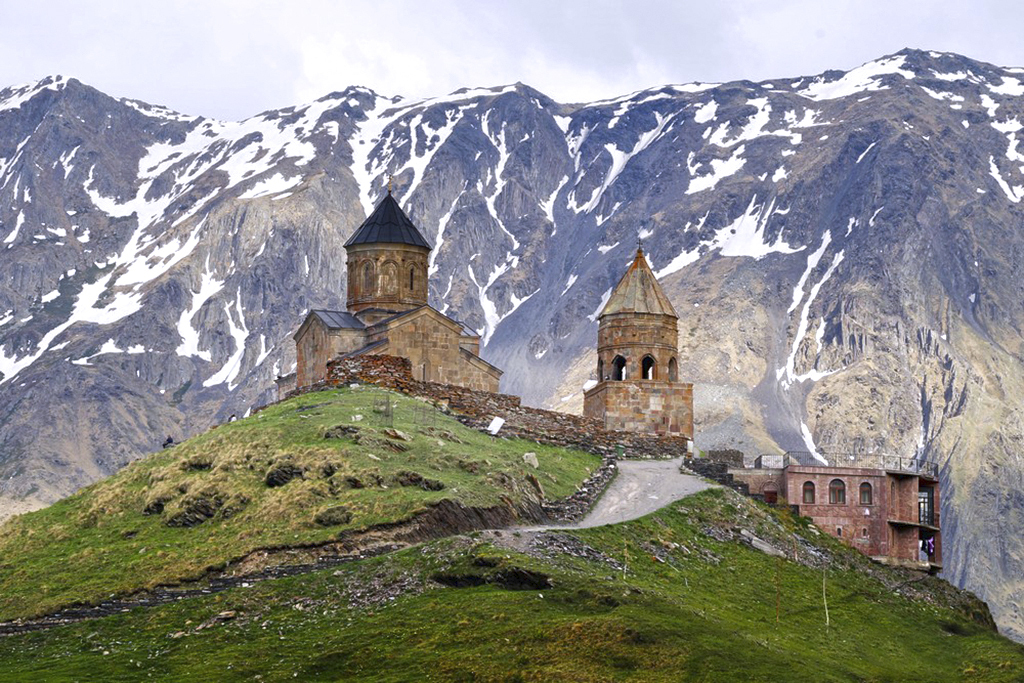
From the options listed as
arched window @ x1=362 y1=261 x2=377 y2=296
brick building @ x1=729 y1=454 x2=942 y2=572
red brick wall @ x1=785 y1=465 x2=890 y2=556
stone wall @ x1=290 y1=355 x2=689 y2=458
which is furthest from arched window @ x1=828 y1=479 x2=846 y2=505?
arched window @ x1=362 y1=261 x2=377 y2=296

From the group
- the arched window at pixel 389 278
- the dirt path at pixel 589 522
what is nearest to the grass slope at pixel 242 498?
the dirt path at pixel 589 522

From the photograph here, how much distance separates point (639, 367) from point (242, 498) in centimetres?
2687

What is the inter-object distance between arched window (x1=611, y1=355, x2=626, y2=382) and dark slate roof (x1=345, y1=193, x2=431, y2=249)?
10.5 metres

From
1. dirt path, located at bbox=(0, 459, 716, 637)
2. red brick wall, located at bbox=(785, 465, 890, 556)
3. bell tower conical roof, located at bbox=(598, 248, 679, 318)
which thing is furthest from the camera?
bell tower conical roof, located at bbox=(598, 248, 679, 318)

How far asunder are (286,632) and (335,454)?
39.6ft

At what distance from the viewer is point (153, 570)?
47250 mm

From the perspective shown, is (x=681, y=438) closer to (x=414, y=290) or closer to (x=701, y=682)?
(x=414, y=290)

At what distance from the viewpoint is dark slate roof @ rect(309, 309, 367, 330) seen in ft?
247

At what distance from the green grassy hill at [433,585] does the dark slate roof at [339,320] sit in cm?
1113

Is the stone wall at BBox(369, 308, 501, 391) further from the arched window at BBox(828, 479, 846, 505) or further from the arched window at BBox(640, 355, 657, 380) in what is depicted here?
the arched window at BBox(828, 479, 846, 505)

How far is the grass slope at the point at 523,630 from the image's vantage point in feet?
→ 131

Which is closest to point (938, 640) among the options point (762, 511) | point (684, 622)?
point (762, 511)

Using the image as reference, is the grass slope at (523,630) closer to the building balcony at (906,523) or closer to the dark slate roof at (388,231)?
the building balcony at (906,523)

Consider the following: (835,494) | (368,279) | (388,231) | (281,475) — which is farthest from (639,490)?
(388,231)
